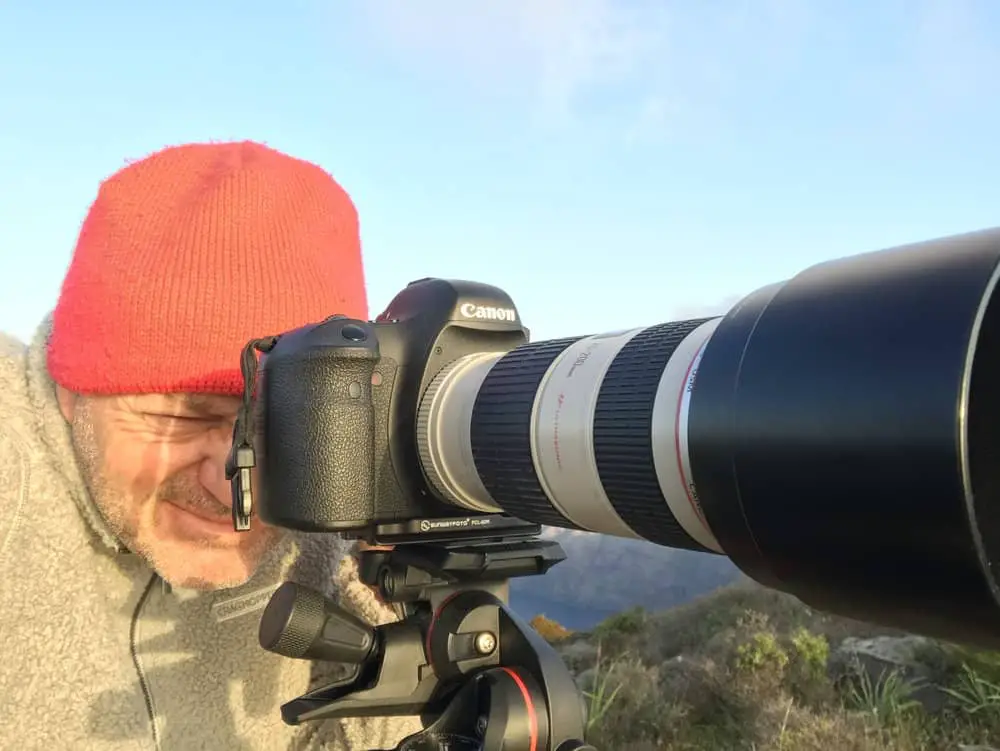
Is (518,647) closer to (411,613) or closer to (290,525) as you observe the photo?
(411,613)

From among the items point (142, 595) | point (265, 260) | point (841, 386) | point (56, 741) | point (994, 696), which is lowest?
point (994, 696)

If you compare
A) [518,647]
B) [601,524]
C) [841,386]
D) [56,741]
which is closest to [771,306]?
[841,386]

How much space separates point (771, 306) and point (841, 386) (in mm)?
Result: 103

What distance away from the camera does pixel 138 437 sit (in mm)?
1119

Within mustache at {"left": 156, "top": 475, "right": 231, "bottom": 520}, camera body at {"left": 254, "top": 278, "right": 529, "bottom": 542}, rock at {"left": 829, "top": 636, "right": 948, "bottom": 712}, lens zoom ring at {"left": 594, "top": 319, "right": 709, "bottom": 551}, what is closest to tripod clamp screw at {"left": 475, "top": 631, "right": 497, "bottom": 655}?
camera body at {"left": 254, "top": 278, "right": 529, "bottom": 542}

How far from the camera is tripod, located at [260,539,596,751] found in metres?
0.88

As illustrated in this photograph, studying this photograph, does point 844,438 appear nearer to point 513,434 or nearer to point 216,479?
point 513,434

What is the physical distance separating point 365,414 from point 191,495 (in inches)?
14.4

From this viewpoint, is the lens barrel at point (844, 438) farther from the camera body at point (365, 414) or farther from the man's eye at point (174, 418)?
the man's eye at point (174, 418)

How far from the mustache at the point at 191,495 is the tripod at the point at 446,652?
0.86 ft

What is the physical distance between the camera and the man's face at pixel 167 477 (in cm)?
111

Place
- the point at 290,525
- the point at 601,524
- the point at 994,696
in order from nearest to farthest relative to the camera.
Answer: the point at 601,524, the point at 290,525, the point at 994,696

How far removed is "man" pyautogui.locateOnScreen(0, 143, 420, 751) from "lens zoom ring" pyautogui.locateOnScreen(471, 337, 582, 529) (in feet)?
1.40

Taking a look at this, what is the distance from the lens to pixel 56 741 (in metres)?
1.13
